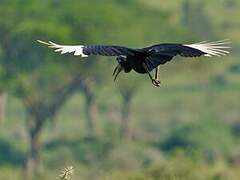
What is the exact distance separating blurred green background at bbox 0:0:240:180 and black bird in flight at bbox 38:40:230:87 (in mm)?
25198

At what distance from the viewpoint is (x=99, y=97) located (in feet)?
154

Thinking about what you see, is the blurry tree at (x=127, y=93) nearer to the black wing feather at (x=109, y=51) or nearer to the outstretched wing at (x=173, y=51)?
the outstretched wing at (x=173, y=51)

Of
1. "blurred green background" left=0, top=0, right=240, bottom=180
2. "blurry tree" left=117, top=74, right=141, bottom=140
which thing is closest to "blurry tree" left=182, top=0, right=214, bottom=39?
"blurred green background" left=0, top=0, right=240, bottom=180

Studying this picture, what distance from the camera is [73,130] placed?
44.4 metres

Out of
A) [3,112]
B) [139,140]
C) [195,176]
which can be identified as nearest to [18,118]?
[3,112]

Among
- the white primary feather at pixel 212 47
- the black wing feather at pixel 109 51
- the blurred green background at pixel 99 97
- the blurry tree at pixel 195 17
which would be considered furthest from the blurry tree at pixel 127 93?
the black wing feather at pixel 109 51

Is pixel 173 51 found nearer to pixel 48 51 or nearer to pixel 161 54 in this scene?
pixel 161 54

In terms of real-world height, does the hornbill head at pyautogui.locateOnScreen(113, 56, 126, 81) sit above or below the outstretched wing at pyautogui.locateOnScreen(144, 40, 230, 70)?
below

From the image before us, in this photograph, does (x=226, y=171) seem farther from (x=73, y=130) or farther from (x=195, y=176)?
(x=73, y=130)

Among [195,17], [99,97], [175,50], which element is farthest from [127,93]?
[175,50]

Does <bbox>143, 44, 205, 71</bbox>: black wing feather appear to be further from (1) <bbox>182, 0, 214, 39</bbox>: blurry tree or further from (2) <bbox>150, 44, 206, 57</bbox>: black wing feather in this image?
(1) <bbox>182, 0, 214, 39</bbox>: blurry tree

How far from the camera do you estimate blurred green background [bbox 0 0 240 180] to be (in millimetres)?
38375

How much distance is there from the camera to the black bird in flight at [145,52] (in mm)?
7926

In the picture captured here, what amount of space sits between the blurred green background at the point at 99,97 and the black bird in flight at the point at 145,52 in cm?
2520
